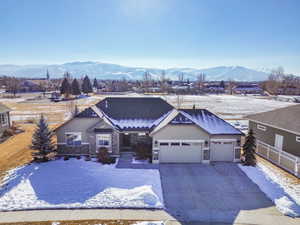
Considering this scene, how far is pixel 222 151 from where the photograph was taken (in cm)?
1432

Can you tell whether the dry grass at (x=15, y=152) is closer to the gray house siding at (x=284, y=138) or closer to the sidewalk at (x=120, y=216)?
the sidewalk at (x=120, y=216)

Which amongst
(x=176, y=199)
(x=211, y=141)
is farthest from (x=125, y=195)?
(x=211, y=141)

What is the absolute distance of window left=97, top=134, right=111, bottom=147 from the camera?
1479 cm

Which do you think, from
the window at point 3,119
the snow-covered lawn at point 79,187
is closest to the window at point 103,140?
the snow-covered lawn at point 79,187

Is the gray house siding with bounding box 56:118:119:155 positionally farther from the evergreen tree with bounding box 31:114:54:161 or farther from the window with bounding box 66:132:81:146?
the evergreen tree with bounding box 31:114:54:161

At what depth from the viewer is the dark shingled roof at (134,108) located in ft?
55.0

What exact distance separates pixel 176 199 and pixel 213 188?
2409 mm

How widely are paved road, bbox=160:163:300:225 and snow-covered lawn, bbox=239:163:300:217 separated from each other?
360 millimetres

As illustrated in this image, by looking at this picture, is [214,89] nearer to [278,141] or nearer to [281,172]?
[278,141]

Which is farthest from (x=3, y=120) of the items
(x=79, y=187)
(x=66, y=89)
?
(x=66, y=89)

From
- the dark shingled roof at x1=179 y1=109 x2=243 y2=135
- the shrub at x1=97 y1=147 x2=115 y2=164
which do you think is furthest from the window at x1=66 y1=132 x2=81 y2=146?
the dark shingled roof at x1=179 y1=109 x2=243 y2=135

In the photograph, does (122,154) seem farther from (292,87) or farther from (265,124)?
(292,87)

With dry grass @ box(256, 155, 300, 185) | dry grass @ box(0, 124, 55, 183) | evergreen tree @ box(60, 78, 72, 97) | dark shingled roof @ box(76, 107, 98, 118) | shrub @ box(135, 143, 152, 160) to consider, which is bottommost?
dry grass @ box(256, 155, 300, 185)

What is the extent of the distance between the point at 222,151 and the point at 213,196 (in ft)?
16.4
